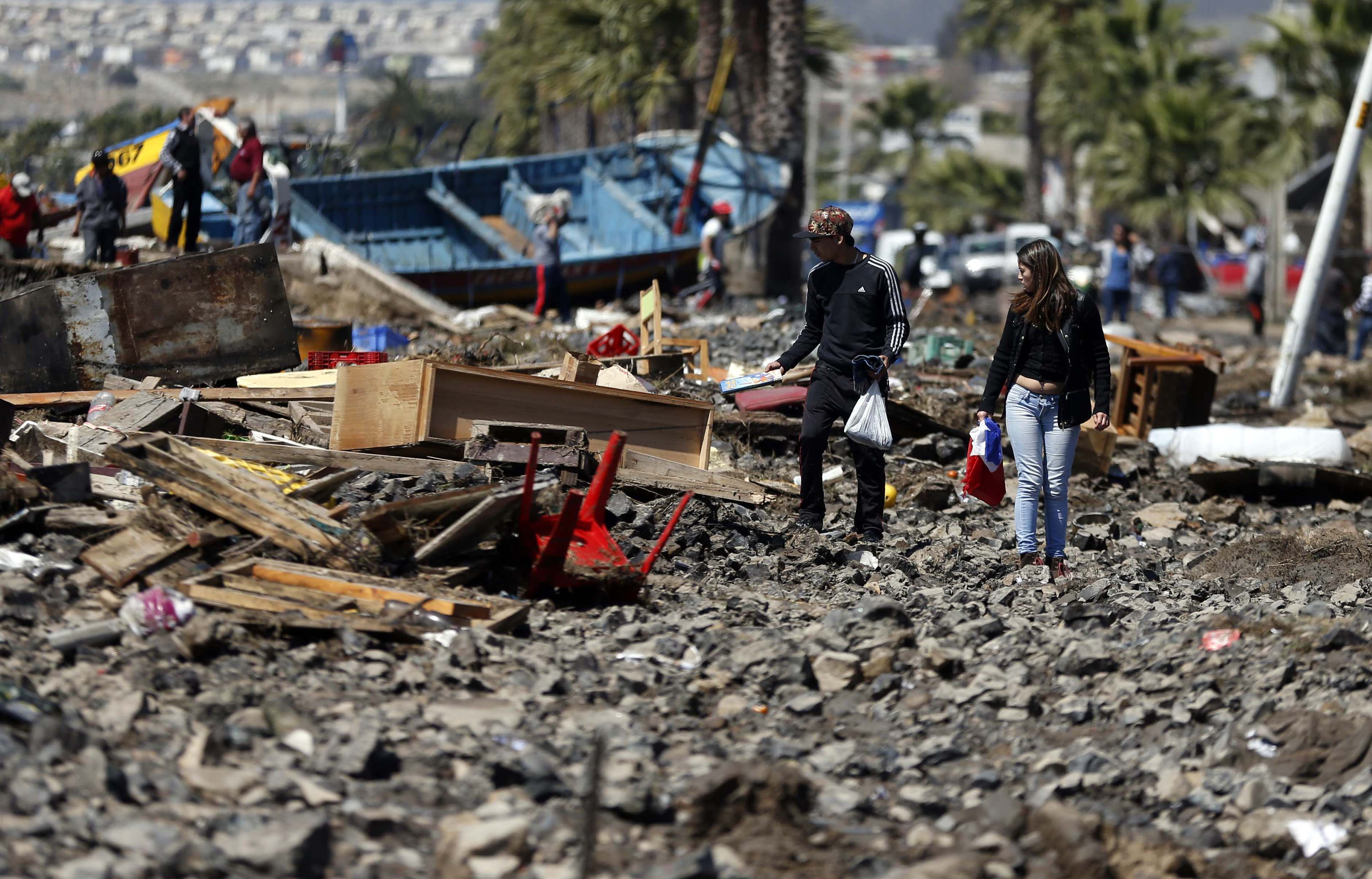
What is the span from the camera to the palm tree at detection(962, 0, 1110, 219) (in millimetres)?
39375

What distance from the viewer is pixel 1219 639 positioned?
18.6ft

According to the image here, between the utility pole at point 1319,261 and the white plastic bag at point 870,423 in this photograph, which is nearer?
the white plastic bag at point 870,423

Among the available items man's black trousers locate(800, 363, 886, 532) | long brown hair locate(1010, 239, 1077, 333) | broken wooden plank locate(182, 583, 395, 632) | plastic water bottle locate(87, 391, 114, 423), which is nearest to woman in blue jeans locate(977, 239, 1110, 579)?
long brown hair locate(1010, 239, 1077, 333)

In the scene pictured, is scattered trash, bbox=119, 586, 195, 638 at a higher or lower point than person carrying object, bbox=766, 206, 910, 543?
lower

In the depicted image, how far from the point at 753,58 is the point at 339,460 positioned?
52.1 ft

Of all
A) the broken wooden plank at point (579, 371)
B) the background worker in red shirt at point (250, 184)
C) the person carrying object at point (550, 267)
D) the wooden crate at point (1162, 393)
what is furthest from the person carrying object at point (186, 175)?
the wooden crate at point (1162, 393)

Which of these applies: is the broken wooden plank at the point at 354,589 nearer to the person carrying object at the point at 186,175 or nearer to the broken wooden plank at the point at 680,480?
the broken wooden plank at the point at 680,480

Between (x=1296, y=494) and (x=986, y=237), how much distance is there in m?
26.7

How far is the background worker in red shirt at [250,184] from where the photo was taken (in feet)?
52.0

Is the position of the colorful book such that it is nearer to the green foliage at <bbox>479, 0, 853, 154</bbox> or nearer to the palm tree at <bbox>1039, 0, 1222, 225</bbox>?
the green foliage at <bbox>479, 0, 853, 154</bbox>

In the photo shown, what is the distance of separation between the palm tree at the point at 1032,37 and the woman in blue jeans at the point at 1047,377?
3474 centimetres

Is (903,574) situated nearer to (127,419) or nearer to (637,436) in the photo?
(637,436)

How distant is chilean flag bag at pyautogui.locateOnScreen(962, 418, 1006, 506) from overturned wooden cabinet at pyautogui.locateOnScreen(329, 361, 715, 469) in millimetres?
1478

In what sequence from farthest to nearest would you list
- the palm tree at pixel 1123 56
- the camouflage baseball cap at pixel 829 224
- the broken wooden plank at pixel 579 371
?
the palm tree at pixel 1123 56
the broken wooden plank at pixel 579 371
the camouflage baseball cap at pixel 829 224
